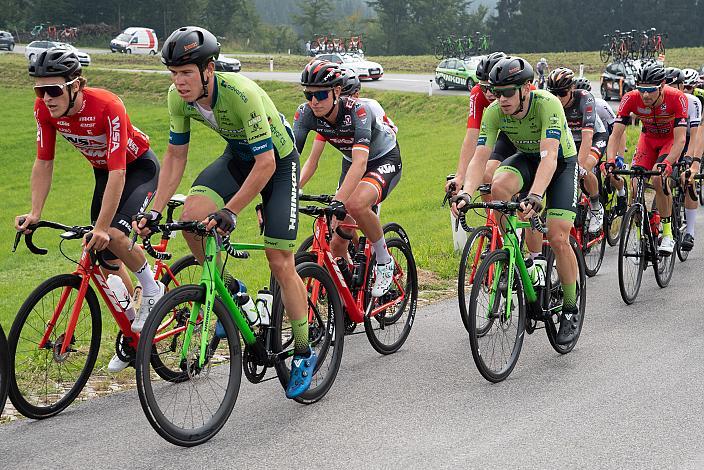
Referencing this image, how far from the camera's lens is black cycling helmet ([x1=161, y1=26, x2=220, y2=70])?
17.6 feet

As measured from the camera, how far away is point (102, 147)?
6.44 metres

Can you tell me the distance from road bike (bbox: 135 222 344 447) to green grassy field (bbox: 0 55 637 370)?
1902mm

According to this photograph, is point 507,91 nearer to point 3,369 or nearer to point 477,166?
point 477,166

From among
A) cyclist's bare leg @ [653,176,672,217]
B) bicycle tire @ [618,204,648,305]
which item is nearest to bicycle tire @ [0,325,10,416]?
bicycle tire @ [618,204,648,305]

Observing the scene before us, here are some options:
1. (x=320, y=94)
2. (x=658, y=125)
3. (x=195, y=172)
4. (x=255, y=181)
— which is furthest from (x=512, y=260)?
(x=195, y=172)

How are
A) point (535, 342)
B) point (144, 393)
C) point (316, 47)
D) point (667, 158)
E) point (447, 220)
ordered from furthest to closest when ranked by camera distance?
point (316, 47), point (447, 220), point (667, 158), point (535, 342), point (144, 393)

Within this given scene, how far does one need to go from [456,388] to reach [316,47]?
205 ft

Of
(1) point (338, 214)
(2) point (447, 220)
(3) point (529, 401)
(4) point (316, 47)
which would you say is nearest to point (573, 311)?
(3) point (529, 401)

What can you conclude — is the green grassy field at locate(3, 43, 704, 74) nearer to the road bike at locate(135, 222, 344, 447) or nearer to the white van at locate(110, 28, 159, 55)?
the white van at locate(110, 28, 159, 55)

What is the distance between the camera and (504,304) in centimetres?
683

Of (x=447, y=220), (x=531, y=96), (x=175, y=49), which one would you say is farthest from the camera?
(x=447, y=220)

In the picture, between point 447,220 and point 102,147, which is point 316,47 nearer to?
point 447,220

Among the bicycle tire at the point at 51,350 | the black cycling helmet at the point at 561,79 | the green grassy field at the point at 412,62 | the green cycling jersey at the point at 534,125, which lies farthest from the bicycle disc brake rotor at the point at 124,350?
the green grassy field at the point at 412,62

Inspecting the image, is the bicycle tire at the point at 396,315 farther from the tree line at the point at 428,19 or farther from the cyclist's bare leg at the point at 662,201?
the tree line at the point at 428,19
